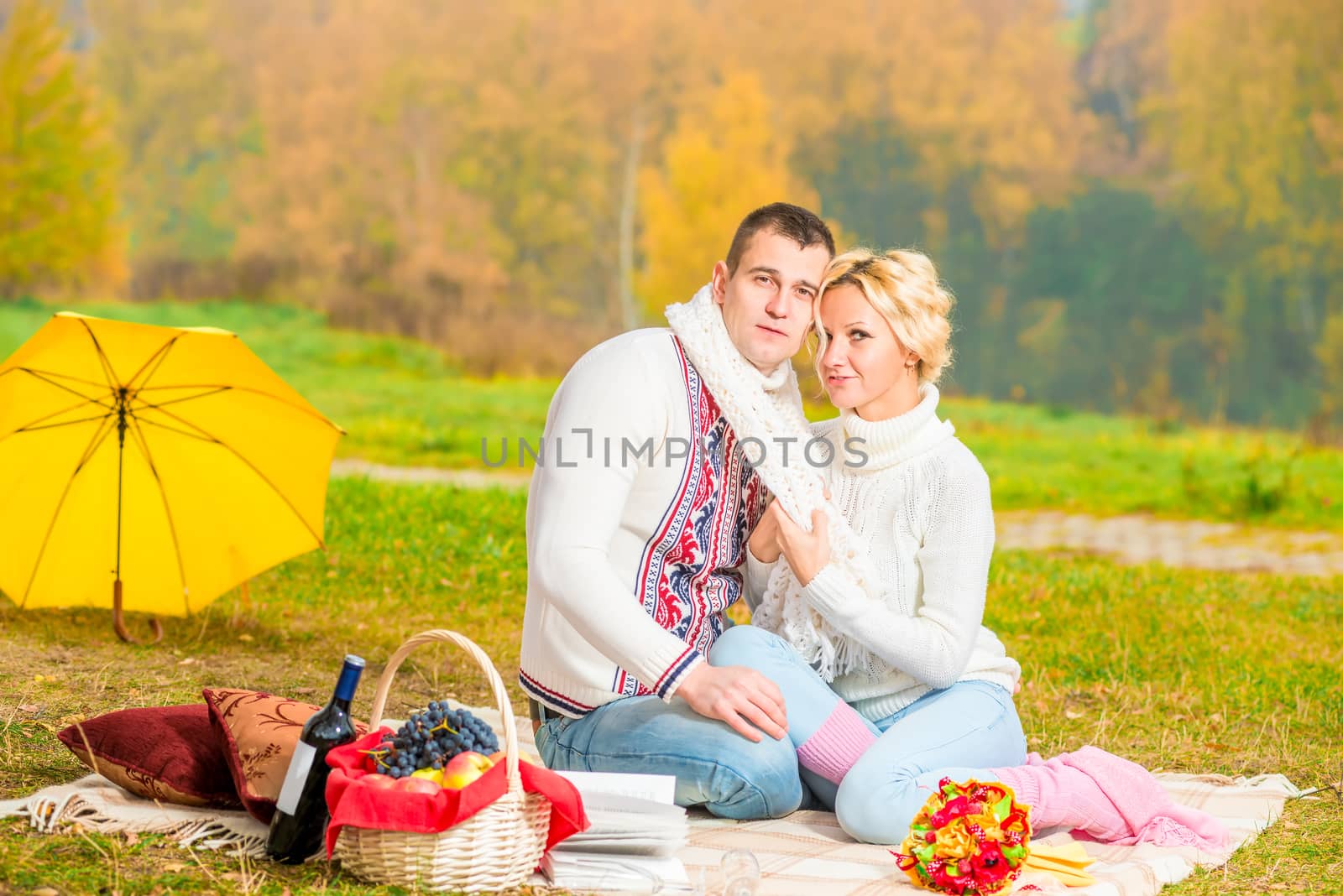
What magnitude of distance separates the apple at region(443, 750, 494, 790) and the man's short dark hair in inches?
55.0

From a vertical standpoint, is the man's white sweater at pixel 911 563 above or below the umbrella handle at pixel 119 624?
above

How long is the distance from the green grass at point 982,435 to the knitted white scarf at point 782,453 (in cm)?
794

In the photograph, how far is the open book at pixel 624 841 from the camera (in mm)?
2879

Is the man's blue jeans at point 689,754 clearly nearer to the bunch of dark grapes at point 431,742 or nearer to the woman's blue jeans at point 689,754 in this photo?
the woman's blue jeans at point 689,754

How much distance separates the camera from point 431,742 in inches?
111

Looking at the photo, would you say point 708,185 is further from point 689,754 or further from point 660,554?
point 689,754

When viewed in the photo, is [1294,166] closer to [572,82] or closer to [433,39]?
[572,82]

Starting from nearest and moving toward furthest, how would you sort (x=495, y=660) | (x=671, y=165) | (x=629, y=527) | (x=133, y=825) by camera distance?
1. (x=133, y=825)
2. (x=629, y=527)
3. (x=495, y=660)
4. (x=671, y=165)

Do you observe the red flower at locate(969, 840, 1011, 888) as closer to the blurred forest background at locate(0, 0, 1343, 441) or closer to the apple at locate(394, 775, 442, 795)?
the apple at locate(394, 775, 442, 795)

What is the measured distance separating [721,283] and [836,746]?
47.6 inches

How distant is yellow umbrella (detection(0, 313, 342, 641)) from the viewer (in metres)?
4.83

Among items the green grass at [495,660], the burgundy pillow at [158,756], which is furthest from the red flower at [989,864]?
the burgundy pillow at [158,756]

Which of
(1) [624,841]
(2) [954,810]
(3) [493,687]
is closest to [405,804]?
(3) [493,687]

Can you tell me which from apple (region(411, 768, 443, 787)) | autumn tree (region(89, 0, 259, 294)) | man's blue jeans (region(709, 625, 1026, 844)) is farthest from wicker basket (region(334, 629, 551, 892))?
autumn tree (region(89, 0, 259, 294))
